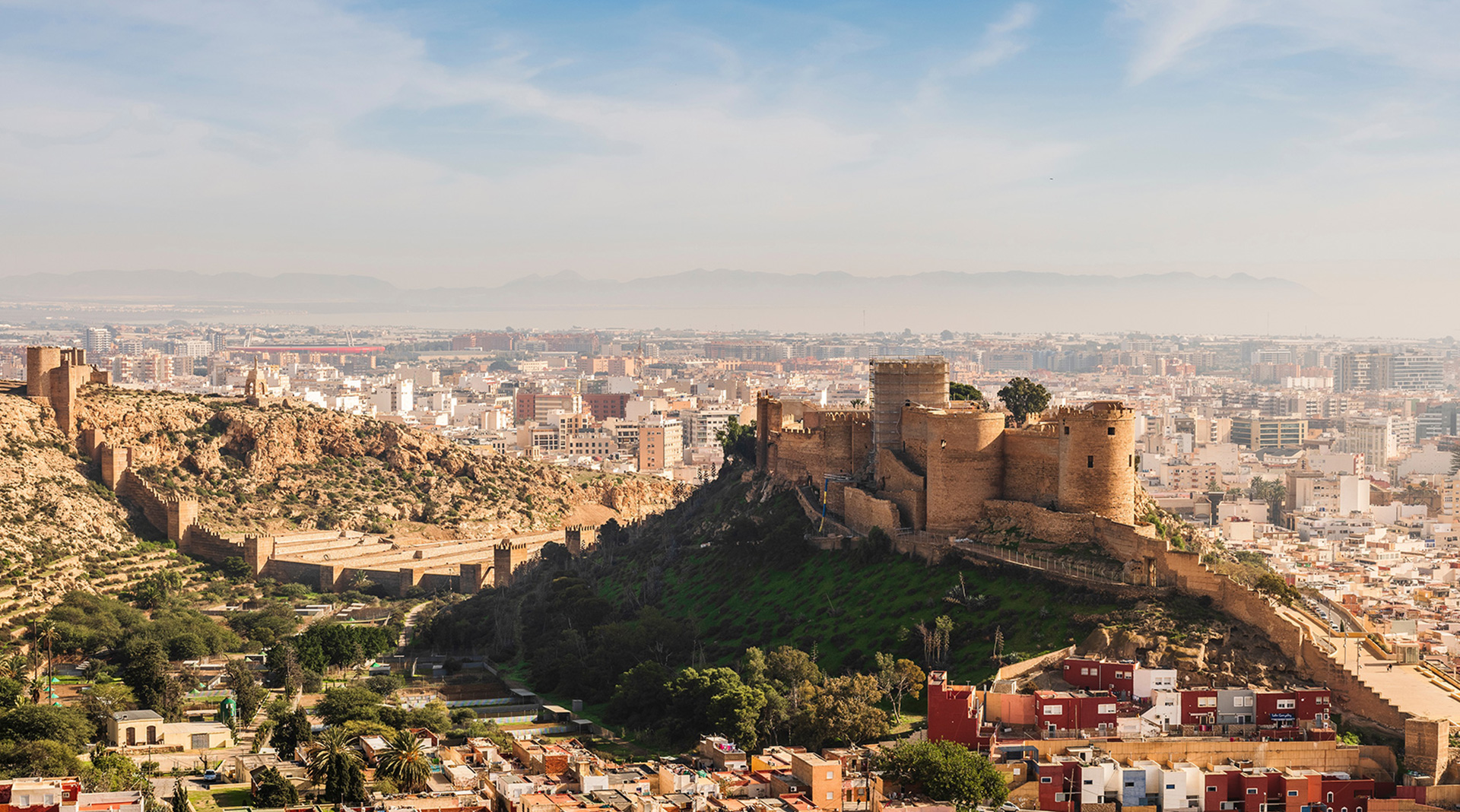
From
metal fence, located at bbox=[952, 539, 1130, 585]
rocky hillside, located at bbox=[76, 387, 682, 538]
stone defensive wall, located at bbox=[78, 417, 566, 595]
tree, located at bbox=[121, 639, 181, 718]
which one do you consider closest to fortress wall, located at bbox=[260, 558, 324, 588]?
stone defensive wall, located at bbox=[78, 417, 566, 595]

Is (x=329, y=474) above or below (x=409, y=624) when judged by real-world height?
above

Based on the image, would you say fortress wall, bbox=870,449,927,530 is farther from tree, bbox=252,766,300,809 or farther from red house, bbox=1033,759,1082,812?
tree, bbox=252,766,300,809

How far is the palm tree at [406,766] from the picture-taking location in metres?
32.2

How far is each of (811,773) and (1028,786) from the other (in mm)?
3891

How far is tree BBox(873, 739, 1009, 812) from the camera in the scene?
29641mm

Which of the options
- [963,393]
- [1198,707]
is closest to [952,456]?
[1198,707]

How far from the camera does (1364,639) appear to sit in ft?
113

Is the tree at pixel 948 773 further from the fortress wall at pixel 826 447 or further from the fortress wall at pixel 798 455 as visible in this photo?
the fortress wall at pixel 798 455

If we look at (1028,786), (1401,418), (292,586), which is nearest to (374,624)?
(292,586)

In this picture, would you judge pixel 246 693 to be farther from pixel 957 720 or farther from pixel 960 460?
pixel 957 720

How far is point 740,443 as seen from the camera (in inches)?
2270

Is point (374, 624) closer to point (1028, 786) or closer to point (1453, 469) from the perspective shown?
point (1028, 786)

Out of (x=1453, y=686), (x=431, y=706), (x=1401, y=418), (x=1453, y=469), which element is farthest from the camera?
(x=1401, y=418)

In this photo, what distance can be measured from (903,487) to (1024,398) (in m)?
10.0
